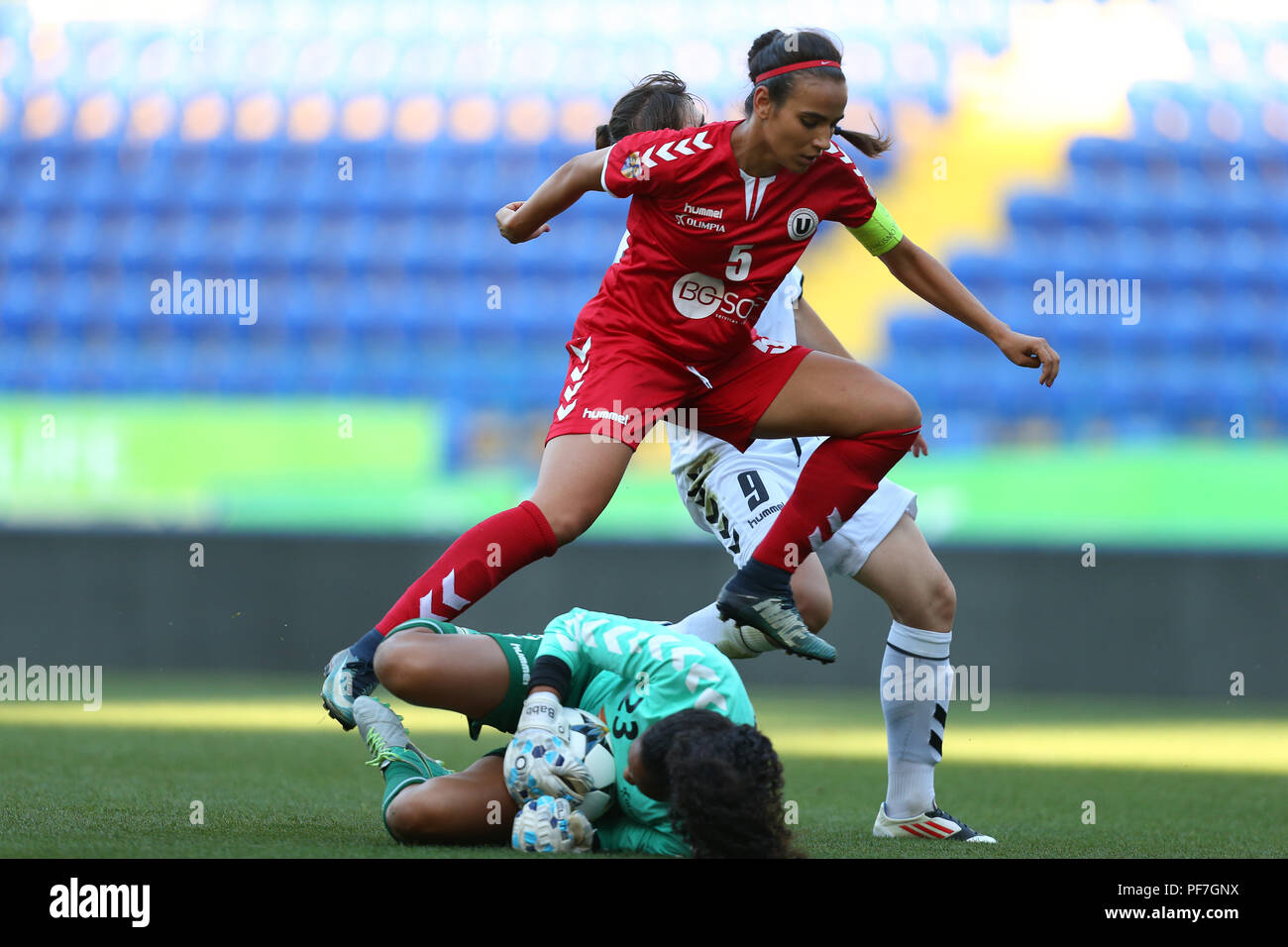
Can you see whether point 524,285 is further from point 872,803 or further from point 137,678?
point 872,803

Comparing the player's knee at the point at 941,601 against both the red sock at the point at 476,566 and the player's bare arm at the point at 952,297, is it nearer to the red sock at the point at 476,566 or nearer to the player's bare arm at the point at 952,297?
the player's bare arm at the point at 952,297

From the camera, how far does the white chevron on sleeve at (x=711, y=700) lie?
2.87 meters

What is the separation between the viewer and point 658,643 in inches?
116

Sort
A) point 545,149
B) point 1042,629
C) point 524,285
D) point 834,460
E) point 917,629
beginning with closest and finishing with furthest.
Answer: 1. point 834,460
2. point 917,629
3. point 1042,629
4. point 524,285
5. point 545,149

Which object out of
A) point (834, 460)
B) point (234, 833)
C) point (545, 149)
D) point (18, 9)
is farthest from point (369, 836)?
point (18, 9)

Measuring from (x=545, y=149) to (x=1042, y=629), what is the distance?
16.8 feet

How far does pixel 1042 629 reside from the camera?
795 centimetres

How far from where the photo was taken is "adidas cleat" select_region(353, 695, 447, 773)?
314 cm

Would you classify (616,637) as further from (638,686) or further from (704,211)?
(704,211)

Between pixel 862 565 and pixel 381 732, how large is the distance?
1.32 m

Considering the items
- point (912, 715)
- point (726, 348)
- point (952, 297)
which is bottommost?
point (912, 715)

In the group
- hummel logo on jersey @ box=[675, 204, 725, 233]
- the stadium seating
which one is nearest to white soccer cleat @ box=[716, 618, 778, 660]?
hummel logo on jersey @ box=[675, 204, 725, 233]

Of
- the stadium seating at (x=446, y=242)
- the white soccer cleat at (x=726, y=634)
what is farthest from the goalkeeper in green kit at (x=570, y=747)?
the stadium seating at (x=446, y=242)

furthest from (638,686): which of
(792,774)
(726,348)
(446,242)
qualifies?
(446,242)
